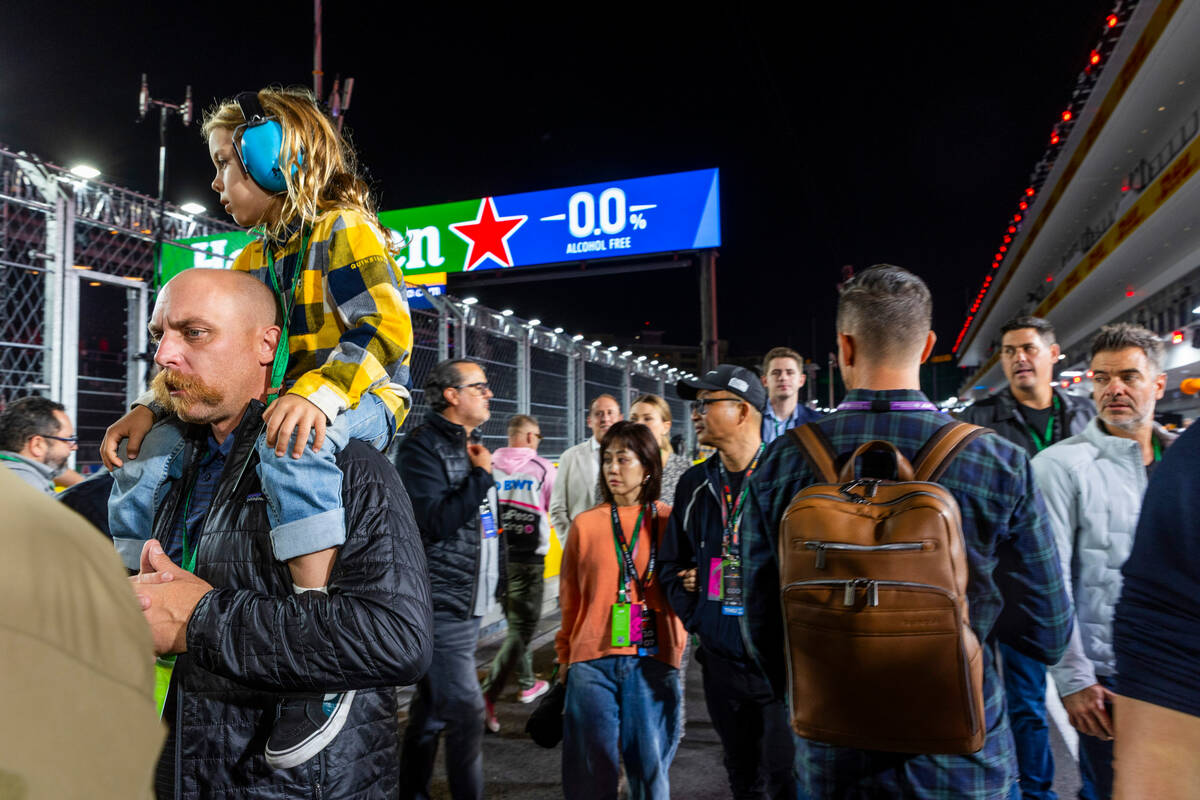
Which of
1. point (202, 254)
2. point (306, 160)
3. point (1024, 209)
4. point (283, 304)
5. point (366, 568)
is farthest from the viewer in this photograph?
point (1024, 209)

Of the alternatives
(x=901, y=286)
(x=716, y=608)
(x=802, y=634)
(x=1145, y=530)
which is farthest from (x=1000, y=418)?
(x=1145, y=530)

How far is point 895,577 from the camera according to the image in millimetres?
1742

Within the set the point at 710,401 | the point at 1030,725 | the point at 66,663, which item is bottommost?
the point at 1030,725

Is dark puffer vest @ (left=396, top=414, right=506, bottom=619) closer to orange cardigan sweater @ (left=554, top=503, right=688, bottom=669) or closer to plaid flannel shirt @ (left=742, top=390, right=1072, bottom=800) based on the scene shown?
orange cardigan sweater @ (left=554, top=503, right=688, bottom=669)

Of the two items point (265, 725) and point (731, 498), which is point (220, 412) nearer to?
point (265, 725)

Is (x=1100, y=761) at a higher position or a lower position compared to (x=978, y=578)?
lower

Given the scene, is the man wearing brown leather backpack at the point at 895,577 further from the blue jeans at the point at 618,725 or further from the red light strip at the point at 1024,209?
the red light strip at the point at 1024,209

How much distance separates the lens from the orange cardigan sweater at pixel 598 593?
141 inches

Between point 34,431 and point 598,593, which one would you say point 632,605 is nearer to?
point 598,593

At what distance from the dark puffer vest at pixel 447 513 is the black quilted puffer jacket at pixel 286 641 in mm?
2359

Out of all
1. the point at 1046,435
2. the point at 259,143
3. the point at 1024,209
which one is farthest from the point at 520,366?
the point at 1024,209

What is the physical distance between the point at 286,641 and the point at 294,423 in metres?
0.41

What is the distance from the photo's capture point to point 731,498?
3.61m

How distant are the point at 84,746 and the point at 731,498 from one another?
10.5ft
